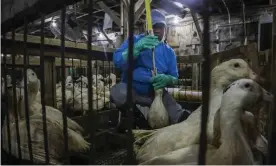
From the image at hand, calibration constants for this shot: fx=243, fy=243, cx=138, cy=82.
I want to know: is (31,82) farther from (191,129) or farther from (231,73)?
(231,73)

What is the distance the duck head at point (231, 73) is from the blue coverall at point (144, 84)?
682mm

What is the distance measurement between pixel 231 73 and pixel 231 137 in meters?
1.08

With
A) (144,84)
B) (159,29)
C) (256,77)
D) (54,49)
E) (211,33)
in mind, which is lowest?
(144,84)

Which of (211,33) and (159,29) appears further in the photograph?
(211,33)

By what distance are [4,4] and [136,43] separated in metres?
1.60

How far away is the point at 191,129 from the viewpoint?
Answer: 6.23 feet

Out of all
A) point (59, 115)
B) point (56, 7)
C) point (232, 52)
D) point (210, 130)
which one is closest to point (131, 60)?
point (56, 7)

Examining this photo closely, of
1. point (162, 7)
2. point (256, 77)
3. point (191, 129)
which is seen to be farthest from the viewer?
point (162, 7)

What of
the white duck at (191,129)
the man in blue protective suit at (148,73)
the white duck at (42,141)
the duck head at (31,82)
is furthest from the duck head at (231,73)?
the duck head at (31,82)

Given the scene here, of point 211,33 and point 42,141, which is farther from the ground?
point 211,33

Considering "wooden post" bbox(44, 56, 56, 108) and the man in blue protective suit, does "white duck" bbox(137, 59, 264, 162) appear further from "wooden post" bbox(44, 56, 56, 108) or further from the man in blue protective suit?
"wooden post" bbox(44, 56, 56, 108)

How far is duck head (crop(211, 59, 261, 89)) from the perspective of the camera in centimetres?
217

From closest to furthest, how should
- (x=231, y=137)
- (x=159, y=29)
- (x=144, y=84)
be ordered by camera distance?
(x=231, y=137) → (x=144, y=84) → (x=159, y=29)

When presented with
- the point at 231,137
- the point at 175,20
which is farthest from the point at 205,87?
the point at 175,20
